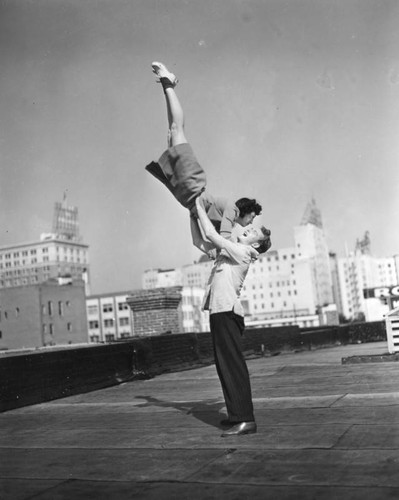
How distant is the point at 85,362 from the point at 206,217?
486 centimetres

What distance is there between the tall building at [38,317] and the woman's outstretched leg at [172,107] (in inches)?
3136

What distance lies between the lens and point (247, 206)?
15.5 feet

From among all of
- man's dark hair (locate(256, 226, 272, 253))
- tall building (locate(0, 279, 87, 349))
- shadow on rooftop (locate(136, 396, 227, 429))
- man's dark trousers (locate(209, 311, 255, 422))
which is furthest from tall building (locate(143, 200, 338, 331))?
man's dark trousers (locate(209, 311, 255, 422))

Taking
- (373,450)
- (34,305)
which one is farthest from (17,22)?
(34,305)

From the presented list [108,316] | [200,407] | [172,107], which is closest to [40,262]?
[108,316]

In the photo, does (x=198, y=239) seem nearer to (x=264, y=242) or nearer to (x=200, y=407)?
(x=264, y=242)

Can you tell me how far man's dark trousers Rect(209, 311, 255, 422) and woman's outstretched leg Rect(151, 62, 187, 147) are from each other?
130 cm

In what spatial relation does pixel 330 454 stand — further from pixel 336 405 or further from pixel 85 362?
pixel 85 362

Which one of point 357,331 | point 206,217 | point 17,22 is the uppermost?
point 17,22

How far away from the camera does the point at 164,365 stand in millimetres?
11047

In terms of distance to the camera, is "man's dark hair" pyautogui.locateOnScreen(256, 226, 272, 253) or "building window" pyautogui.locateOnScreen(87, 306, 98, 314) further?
"building window" pyautogui.locateOnScreen(87, 306, 98, 314)

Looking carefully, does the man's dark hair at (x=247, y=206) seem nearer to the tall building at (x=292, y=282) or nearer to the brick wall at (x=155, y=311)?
the brick wall at (x=155, y=311)

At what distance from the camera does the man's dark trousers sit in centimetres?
445

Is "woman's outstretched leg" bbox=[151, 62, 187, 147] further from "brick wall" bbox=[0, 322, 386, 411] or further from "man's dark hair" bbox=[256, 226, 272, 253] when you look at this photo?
"brick wall" bbox=[0, 322, 386, 411]
